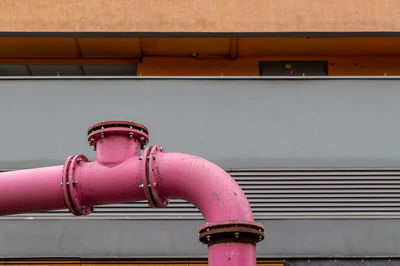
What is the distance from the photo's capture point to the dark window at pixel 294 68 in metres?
10.3

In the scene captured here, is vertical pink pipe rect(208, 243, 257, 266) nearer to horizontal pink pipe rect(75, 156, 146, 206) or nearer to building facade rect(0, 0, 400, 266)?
horizontal pink pipe rect(75, 156, 146, 206)

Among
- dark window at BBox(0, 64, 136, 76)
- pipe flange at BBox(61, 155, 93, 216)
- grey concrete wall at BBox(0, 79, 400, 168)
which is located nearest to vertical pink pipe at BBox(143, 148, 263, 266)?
pipe flange at BBox(61, 155, 93, 216)

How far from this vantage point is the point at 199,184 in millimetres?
5043

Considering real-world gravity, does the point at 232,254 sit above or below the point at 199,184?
below

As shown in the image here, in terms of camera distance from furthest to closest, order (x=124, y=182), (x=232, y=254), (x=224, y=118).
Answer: (x=224, y=118) → (x=124, y=182) → (x=232, y=254)

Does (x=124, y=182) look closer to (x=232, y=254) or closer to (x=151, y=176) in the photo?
(x=151, y=176)

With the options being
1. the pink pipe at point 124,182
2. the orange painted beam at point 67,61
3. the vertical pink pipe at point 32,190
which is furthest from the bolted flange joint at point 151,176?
the orange painted beam at point 67,61

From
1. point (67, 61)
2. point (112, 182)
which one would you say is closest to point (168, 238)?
point (112, 182)

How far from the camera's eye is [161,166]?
5109 mm

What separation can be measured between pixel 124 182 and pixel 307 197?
355 cm

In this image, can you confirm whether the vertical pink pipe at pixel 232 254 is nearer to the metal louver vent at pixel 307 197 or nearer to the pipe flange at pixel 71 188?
the pipe flange at pixel 71 188

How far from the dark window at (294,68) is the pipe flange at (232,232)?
6001 millimetres

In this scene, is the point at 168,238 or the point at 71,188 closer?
the point at 71,188
